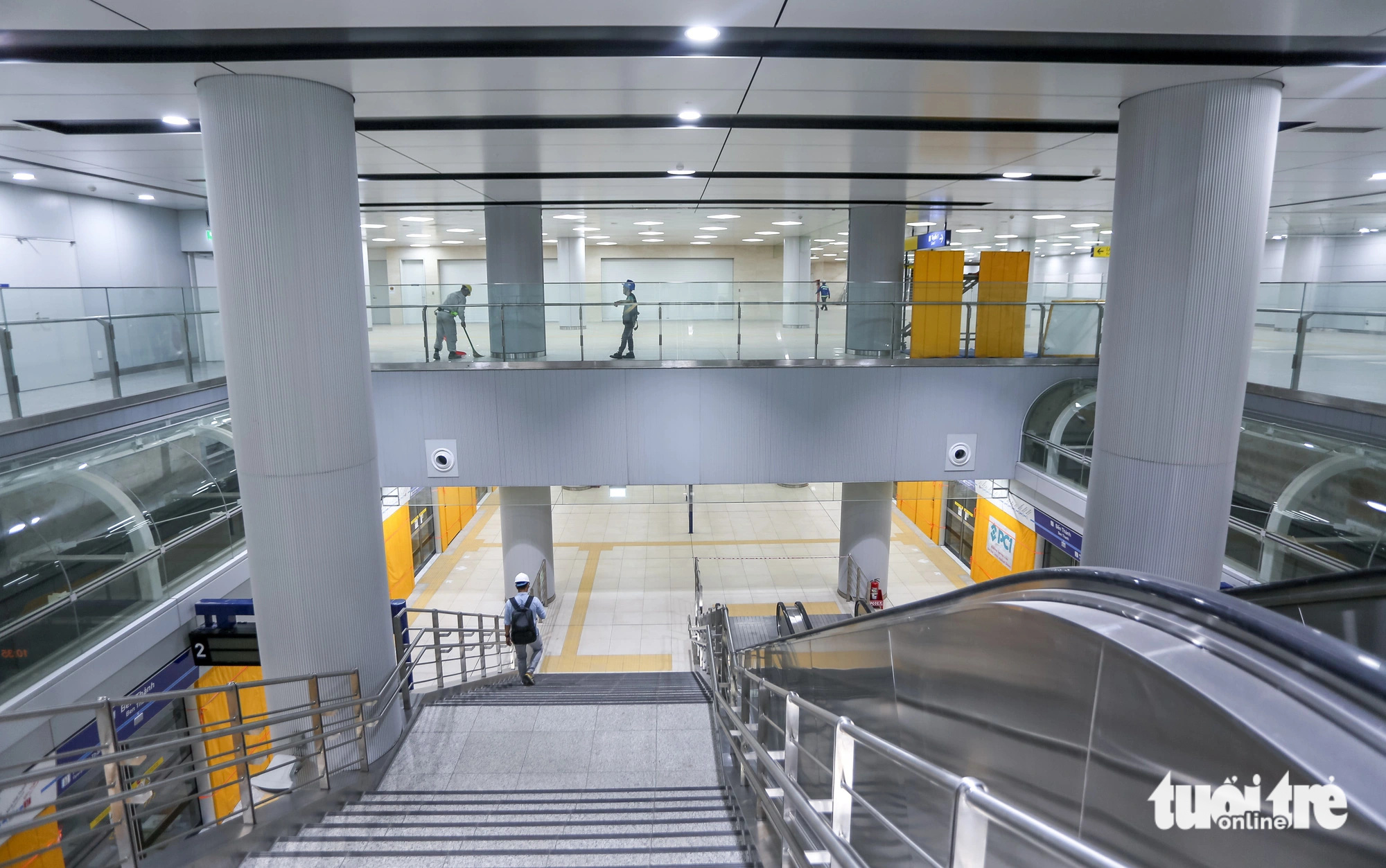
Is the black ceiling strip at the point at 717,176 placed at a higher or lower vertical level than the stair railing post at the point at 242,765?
higher

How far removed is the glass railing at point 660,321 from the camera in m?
11.0

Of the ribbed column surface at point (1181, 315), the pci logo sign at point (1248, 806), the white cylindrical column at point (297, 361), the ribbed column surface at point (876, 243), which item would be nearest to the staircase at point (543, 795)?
the white cylindrical column at point (297, 361)

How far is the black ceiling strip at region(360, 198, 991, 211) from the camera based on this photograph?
12500mm

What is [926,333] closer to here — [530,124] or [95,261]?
[530,124]

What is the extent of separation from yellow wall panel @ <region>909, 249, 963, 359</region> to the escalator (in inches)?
357

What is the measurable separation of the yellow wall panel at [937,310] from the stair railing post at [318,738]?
917cm

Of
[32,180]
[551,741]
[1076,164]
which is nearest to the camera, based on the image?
[551,741]

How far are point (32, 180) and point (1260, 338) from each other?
52.8 ft

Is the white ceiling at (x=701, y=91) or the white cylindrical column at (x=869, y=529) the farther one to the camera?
the white cylindrical column at (x=869, y=529)

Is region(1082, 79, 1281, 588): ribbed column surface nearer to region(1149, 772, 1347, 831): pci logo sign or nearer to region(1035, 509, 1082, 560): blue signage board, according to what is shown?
region(1149, 772, 1347, 831): pci logo sign

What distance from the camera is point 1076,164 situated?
8.95m

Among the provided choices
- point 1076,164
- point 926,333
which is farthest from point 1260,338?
point 926,333

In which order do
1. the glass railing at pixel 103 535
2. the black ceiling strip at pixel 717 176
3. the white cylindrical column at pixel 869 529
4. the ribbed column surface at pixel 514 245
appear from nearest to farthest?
1. the glass railing at pixel 103 535
2. the black ceiling strip at pixel 717 176
3. the ribbed column surface at pixel 514 245
4. the white cylindrical column at pixel 869 529

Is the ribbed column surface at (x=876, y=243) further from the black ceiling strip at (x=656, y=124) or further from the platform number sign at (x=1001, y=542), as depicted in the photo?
the platform number sign at (x=1001, y=542)
